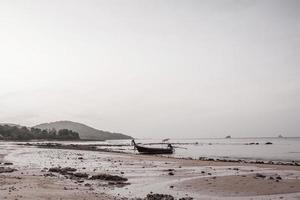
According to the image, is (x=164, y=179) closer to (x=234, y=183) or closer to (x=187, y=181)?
(x=187, y=181)

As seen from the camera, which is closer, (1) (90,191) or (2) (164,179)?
(1) (90,191)

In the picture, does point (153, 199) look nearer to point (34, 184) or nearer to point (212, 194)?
point (212, 194)

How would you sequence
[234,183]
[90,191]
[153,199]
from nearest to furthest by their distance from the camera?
1. [153,199]
2. [90,191]
3. [234,183]

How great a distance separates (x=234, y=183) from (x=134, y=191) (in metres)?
6.44

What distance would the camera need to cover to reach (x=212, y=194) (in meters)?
17.6

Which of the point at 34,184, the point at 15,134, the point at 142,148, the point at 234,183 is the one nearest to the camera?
the point at 34,184

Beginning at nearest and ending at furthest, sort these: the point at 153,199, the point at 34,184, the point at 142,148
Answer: the point at 153,199, the point at 34,184, the point at 142,148

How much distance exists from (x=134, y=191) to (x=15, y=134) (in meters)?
174

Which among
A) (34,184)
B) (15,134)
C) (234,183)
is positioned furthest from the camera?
(15,134)

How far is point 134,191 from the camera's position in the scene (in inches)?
714

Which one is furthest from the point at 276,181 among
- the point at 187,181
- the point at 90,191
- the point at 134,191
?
the point at 90,191

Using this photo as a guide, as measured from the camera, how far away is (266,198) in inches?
646

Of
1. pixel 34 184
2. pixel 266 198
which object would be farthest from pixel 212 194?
pixel 34 184

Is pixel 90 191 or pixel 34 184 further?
pixel 34 184
